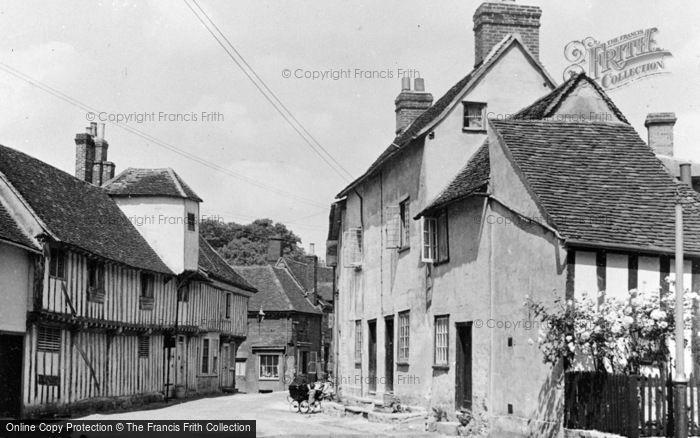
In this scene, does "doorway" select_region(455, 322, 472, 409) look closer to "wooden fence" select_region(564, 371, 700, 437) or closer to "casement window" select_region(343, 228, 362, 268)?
"wooden fence" select_region(564, 371, 700, 437)

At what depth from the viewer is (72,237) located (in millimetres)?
24469

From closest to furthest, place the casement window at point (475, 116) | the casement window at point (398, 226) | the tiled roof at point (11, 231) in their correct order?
the tiled roof at point (11, 231) < the casement window at point (475, 116) < the casement window at point (398, 226)

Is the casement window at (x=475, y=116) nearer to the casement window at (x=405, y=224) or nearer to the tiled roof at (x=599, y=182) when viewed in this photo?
the casement window at (x=405, y=224)

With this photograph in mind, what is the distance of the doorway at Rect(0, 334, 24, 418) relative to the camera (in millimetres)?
21422

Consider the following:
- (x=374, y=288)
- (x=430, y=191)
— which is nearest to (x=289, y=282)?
(x=374, y=288)

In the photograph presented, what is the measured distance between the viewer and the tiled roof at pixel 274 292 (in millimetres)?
53031

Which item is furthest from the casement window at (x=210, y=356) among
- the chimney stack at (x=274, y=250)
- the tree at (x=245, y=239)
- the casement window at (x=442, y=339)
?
the tree at (x=245, y=239)

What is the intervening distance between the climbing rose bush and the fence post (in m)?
0.84

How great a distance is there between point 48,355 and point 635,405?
16.1m

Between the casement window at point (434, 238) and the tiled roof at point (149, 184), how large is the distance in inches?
628

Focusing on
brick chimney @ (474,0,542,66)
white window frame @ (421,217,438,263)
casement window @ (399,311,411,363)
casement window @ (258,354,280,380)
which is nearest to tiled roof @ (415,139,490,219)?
white window frame @ (421,217,438,263)

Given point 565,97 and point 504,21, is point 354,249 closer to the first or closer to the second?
point 504,21

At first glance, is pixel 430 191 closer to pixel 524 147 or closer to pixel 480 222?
pixel 480 222

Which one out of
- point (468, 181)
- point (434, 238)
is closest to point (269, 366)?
point (434, 238)
